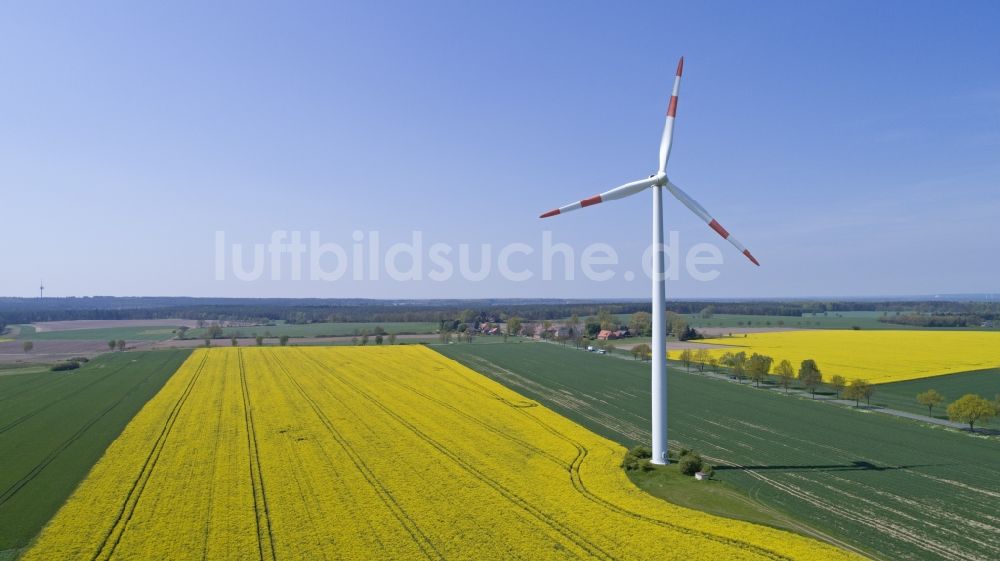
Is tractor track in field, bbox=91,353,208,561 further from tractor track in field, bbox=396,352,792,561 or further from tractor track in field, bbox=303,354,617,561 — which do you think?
tractor track in field, bbox=396,352,792,561

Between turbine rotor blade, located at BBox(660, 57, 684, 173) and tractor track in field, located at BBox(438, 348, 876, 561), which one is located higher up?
turbine rotor blade, located at BBox(660, 57, 684, 173)

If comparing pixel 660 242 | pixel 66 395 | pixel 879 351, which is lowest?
pixel 66 395

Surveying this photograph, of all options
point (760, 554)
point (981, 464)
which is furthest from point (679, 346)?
point (760, 554)

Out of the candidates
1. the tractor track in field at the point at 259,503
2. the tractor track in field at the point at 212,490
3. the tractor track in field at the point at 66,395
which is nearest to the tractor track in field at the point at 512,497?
the tractor track in field at the point at 259,503

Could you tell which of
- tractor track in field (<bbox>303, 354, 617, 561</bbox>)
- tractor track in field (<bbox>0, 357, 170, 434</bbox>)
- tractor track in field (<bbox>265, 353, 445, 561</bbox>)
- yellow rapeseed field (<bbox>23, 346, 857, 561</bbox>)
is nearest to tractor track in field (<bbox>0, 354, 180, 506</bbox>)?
yellow rapeseed field (<bbox>23, 346, 857, 561</bbox>)

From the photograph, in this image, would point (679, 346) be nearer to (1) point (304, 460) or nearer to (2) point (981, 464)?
(2) point (981, 464)

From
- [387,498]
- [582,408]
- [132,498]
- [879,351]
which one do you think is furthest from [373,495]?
[879,351]

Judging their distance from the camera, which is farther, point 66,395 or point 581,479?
point 66,395

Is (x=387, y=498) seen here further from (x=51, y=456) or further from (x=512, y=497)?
(x=51, y=456)
